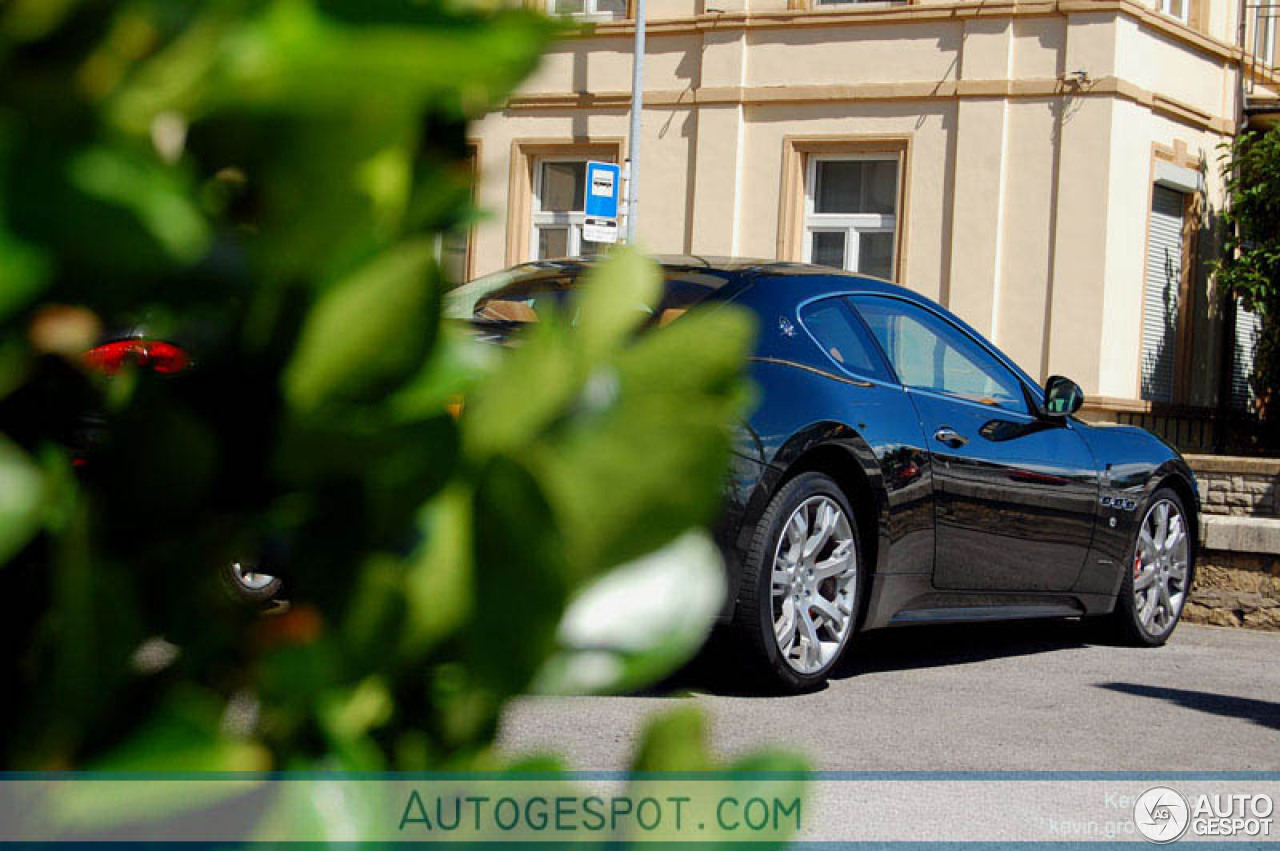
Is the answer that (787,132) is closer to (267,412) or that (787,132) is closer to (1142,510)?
(1142,510)

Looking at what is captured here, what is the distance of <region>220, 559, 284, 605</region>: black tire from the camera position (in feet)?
1.54

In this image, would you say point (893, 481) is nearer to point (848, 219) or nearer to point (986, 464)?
point (986, 464)

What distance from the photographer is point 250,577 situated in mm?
508

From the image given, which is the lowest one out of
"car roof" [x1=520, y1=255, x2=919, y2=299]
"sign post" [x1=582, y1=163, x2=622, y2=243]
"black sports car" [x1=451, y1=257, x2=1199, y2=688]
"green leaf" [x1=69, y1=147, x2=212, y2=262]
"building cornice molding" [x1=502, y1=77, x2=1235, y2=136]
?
"black sports car" [x1=451, y1=257, x2=1199, y2=688]

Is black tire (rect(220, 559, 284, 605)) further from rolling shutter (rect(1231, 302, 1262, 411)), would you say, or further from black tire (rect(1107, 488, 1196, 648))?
rolling shutter (rect(1231, 302, 1262, 411))

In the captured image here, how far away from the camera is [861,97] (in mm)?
14922

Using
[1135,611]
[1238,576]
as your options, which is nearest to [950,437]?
[1135,611]

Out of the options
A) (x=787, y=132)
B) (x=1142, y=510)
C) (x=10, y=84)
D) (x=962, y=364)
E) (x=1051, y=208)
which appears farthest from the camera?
(x=787, y=132)

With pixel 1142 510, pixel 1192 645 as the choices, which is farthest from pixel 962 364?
pixel 1192 645

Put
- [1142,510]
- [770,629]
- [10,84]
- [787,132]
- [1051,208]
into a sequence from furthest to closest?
[787,132] < [1051,208] < [1142,510] < [770,629] < [10,84]

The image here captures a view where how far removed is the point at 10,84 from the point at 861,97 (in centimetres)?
1497

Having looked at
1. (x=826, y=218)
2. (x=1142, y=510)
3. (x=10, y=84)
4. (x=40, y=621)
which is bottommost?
(x=1142, y=510)

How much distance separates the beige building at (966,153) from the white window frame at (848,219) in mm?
21

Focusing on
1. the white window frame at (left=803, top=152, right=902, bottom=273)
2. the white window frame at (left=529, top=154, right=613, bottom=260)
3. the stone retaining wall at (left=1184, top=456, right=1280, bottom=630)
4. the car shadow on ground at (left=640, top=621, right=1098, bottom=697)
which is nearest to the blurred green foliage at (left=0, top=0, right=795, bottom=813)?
the car shadow on ground at (left=640, top=621, right=1098, bottom=697)
